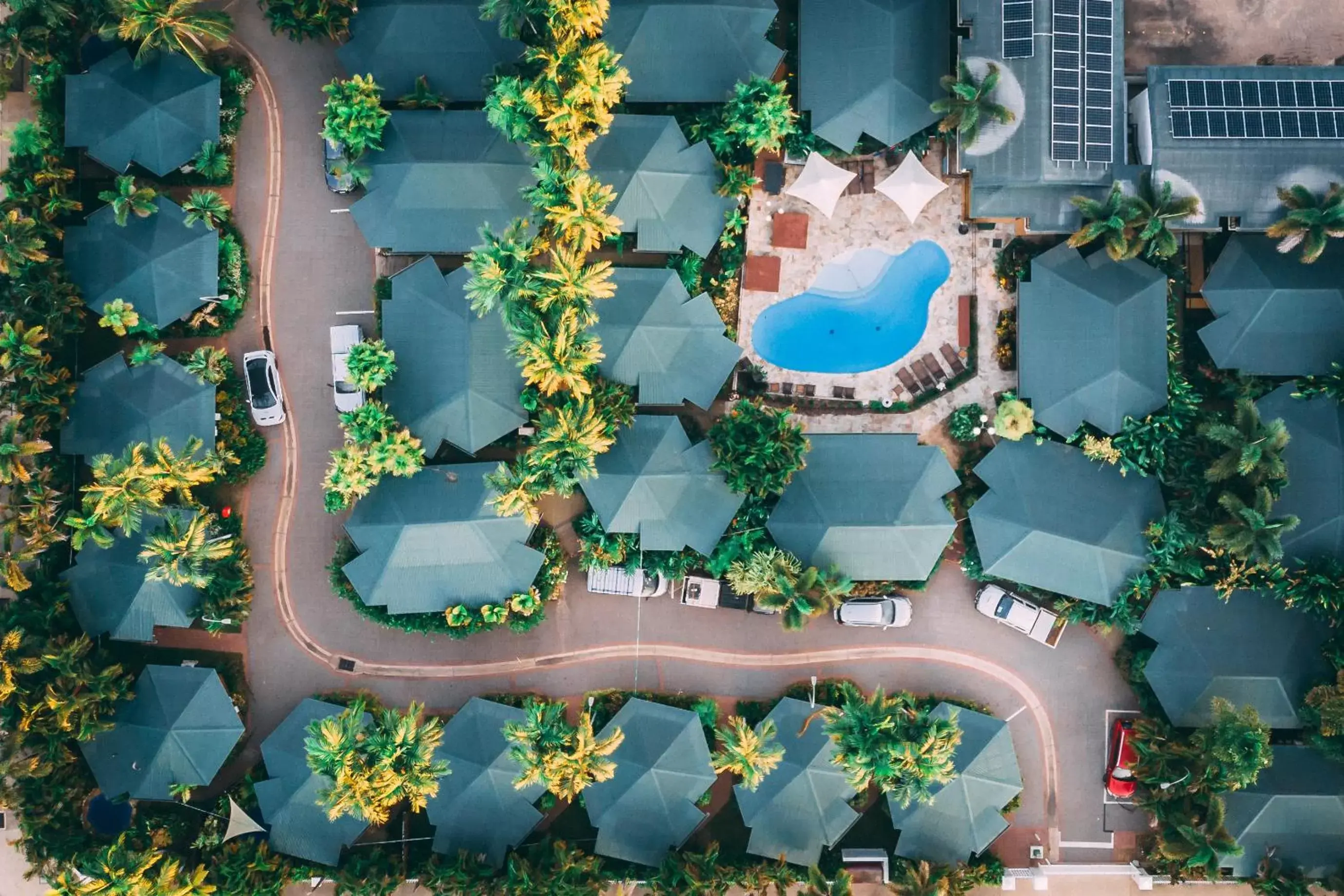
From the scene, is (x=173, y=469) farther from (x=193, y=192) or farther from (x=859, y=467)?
(x=859, y=467)

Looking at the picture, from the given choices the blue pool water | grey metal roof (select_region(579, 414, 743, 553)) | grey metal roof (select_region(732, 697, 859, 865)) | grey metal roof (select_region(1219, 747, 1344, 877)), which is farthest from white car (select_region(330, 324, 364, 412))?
grey metal roof (select_region(1219, 747, 1344, 877))

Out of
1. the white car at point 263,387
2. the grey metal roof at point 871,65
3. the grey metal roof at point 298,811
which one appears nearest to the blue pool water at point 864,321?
the grey metal roof at point 871,65

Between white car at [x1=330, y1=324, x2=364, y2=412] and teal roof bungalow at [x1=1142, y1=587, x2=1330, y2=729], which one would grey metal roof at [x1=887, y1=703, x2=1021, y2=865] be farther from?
white car at [x1=330, y1=324, x2=364, y2=412]

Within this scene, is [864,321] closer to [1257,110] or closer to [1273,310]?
[1273,310]

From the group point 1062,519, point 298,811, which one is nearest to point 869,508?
point 1062,519

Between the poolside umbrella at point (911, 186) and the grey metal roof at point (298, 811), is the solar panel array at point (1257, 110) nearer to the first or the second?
the poolside umbrella at point (911, 186)

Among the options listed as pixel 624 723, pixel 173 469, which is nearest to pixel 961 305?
pixel 624 723
